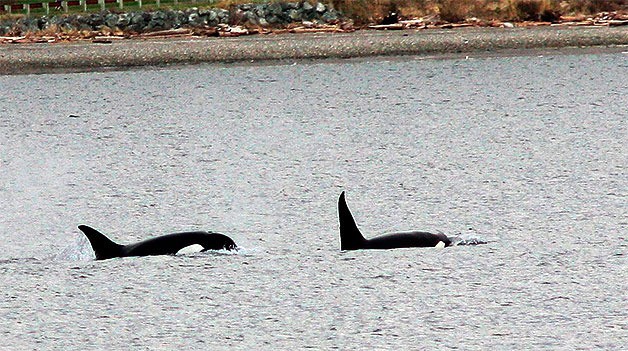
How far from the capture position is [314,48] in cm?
1047

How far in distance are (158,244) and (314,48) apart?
5873 millimetres

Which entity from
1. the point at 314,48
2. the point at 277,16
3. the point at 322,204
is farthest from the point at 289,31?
the point at 322,204

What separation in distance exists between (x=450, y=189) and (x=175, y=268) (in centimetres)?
157

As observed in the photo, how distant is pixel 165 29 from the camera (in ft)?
39.7

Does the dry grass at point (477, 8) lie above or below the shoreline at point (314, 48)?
above

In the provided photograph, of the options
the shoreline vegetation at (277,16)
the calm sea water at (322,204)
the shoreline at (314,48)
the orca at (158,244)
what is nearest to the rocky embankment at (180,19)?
the shoreline vegetation at (277,16)

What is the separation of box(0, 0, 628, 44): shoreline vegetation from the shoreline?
43cm

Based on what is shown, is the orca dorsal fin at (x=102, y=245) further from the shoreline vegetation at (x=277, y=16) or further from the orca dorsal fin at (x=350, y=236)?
the shoreline vegetation at (x=277, y=16)

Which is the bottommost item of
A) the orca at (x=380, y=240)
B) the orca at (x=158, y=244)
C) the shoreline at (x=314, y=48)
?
the shoreline at (x=314, y=48)

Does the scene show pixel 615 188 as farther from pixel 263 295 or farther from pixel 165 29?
pixel 165 29

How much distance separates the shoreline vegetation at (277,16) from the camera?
37.2 feet

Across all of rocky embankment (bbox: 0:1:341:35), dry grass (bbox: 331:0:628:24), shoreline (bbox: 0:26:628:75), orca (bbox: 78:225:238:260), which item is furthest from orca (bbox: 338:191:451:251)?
rocky embankment (bbox: 0:1:341:35)

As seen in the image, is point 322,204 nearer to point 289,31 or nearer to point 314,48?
point 314,48

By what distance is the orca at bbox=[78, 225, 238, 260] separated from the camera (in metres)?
4.66
